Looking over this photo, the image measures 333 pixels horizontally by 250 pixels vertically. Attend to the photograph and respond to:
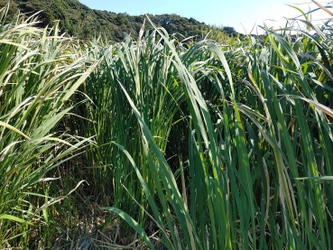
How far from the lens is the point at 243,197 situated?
0.79 m

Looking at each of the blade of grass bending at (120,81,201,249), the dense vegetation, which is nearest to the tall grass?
the dense vegetation

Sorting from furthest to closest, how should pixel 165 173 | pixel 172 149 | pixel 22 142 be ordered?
pixel 172 149 → pixel 22 142 → pixel 165 173

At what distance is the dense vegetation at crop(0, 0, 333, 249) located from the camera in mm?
743

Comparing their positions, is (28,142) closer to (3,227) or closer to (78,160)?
(3,227)

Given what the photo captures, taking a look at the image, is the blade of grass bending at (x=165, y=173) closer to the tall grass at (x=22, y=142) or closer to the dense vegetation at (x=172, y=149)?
the dense vegetation at (x=172, y=149)

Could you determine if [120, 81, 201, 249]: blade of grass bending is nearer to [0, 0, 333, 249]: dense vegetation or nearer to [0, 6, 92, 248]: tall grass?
[0, 0, 333, 249]: dense vegetation

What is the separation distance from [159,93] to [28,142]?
1.51 feet

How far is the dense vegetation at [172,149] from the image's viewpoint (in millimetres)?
743

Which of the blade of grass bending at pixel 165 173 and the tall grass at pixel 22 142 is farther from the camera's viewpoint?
the tall grass at pixel 22 142

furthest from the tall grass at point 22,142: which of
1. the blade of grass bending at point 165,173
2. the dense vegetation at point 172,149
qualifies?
the blade of grass bending at point 165,173

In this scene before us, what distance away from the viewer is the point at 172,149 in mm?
1407

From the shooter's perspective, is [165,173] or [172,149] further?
[172,149]

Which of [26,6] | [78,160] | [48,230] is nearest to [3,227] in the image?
[48,230]

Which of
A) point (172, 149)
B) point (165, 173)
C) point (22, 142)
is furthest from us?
point (172, 149)
